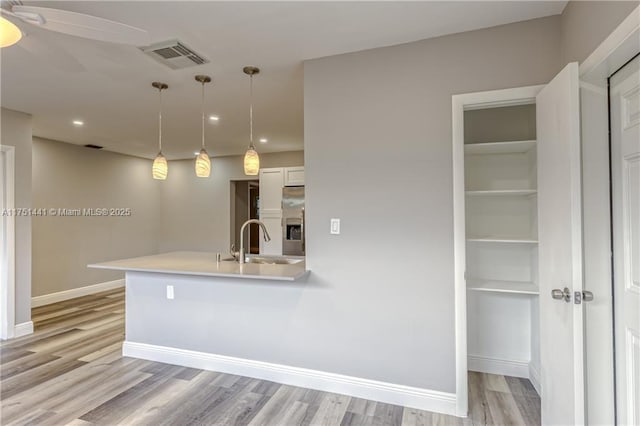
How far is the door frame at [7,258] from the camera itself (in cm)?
357

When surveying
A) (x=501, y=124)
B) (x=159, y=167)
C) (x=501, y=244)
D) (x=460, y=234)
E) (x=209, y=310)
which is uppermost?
(x=501, y=124)

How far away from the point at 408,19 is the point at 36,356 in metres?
4.24

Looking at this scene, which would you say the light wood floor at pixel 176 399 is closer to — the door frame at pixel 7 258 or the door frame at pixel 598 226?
the door frame at pixel 7 258

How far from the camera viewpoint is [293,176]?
5539mm

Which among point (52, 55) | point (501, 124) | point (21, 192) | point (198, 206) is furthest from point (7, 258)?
point (501, 124)

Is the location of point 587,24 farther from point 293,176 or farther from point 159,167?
point 293,176

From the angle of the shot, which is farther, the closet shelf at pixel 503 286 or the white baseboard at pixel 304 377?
the closet shelf at pixel 503 286

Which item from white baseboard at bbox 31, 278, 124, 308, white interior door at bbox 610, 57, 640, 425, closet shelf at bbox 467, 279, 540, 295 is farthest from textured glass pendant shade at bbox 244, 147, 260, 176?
white baseboard at bbox 31, 278, 124, 308

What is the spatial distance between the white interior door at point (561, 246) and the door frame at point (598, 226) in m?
0.11

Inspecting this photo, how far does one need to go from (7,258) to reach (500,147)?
4.95 meters

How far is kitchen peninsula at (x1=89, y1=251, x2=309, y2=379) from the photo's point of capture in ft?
8.59

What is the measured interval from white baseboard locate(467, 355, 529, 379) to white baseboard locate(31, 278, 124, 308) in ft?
18.8

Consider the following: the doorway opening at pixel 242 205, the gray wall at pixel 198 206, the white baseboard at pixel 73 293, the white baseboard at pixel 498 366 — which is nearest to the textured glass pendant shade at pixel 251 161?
the white baseboard at pixel 498 366
